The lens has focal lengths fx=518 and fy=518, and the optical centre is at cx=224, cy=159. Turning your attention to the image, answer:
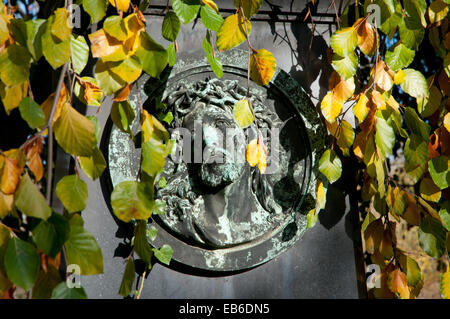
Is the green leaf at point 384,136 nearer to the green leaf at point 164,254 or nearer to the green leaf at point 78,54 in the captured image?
the green leaf at point 164,254

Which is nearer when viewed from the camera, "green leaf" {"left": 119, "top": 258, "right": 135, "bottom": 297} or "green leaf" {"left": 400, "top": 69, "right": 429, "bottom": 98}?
"green leaf" {"left": 119, "top": 258, "right": 135, "bottom": 297}

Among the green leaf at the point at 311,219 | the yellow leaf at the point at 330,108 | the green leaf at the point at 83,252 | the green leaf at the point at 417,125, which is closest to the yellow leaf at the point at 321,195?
the green leaf at the point at 311,219

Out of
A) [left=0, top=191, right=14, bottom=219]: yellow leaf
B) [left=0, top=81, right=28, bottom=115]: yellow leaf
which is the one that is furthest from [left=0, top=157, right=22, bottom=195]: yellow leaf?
[left=0, top=81, right=28, bottom=115]: yellow leaf

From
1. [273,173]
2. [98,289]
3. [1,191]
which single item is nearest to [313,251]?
[273,173]

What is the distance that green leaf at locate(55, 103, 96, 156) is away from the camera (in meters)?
0.96

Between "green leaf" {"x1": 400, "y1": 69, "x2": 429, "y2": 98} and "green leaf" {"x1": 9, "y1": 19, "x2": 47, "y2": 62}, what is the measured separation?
0.90 metres

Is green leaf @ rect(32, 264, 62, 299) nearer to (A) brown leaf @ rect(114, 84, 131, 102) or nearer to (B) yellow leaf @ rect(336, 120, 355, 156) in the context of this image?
(A) brown leaf @ rect(114, 84, 131, 102)

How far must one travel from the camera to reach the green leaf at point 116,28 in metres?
1.00

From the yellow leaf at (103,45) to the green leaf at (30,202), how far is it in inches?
10.8

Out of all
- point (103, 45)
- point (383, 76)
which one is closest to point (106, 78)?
point (103, 45)

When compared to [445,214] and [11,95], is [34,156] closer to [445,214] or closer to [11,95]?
[11,95]

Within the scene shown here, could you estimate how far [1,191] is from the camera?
3.26 feet
